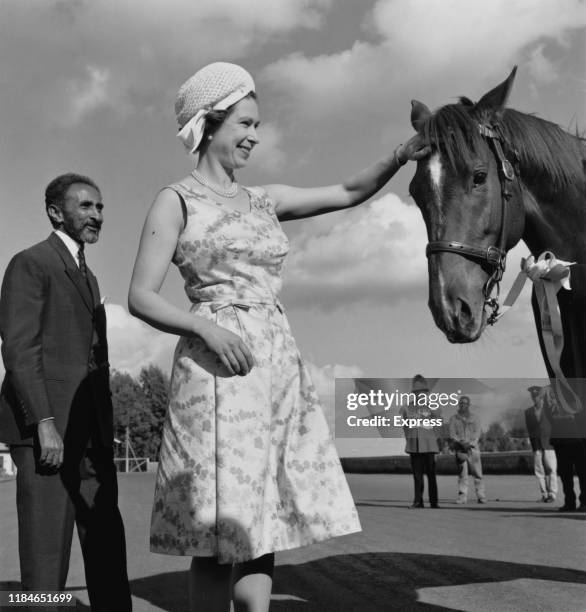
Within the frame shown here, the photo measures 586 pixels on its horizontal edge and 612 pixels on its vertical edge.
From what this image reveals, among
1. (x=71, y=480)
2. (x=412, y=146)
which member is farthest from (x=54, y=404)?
(x=412, y=146)

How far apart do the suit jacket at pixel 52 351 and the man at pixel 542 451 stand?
33.4 ft

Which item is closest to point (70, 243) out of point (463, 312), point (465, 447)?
point (463, 312)

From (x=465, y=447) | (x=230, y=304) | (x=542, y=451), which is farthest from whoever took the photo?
(x=465, y=447)

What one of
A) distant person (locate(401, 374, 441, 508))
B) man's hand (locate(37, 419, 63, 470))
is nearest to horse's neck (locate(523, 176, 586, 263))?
man's hand (locate(37, 419, 63, 470))

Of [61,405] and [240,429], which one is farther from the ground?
[61,405]

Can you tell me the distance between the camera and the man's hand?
13.3 feet

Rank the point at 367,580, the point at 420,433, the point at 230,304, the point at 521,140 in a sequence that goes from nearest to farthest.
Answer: the point at 230,304 → the point at 521,140 → the point at 367,580 → the point at 420,433

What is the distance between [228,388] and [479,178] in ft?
5.91

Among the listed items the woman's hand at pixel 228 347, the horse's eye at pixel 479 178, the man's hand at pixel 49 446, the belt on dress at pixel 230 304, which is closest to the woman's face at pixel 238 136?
the belt on dress at pixel 230 304

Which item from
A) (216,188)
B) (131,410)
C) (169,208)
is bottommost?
(169,208)

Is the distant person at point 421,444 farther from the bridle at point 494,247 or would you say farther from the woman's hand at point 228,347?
the woman's hand at point 228,347

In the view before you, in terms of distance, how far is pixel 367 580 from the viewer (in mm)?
6098

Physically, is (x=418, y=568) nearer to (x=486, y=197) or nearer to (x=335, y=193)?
(x=486, y=197)

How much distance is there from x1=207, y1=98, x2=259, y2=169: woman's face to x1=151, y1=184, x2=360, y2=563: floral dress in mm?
182
